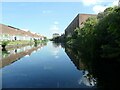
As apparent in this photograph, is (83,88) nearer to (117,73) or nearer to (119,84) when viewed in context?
(119,84)

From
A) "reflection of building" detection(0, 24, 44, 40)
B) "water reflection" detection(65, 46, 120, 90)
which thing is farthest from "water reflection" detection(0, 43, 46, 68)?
"reflection of building" detection(0, 24, 44, 40)

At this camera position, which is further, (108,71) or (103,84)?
(108,71)

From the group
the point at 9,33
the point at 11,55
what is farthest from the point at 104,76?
the point at 9,33

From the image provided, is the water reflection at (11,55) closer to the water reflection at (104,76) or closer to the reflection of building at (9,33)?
the water reflection at (104,76)

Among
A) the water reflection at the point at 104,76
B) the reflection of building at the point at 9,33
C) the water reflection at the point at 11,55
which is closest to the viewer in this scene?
the water reflection at the point at 104,76

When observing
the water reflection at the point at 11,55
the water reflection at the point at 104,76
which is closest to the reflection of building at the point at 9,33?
the water reflection at the point at 11,55

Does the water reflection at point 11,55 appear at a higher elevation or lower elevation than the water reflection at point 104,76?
lower

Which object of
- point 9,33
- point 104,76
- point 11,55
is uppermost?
point 9,33

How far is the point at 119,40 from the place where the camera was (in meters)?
11.5

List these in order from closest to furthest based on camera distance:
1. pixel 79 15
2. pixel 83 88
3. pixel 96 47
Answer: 1. pixel 83 88
2. pixel 96 47
3. pixel 79 15

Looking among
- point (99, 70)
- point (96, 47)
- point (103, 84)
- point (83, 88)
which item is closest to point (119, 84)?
point (103, 84)

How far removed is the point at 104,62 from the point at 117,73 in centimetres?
295

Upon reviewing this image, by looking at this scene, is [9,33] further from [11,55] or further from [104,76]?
[104,76]

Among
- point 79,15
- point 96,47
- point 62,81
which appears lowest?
point 62,81
